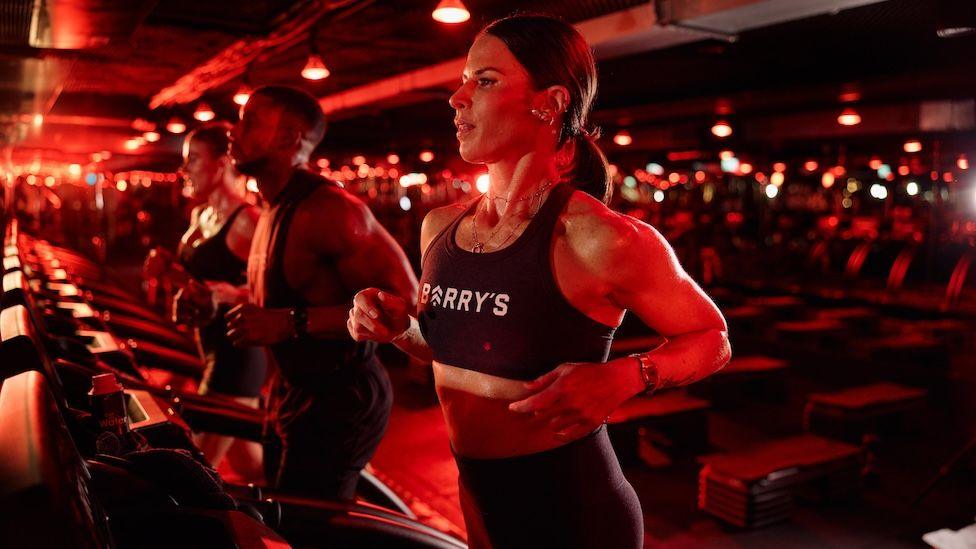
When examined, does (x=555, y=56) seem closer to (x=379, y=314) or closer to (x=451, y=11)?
(x=379, y=314)

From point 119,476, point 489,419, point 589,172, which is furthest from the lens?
point 589,172

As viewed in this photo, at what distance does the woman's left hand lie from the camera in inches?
54.5

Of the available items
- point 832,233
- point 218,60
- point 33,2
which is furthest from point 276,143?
point 832,233

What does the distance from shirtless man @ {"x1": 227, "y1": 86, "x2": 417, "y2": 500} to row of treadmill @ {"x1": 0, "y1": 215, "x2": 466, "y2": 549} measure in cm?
37

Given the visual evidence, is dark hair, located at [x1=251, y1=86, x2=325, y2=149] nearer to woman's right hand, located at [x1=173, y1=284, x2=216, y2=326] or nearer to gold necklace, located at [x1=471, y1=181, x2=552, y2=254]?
woman's right hand, located at [x1=173, y1=284, x2=216, y2=326]

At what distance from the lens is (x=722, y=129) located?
1460 centimetres

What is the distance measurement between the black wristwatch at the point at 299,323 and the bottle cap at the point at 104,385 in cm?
110

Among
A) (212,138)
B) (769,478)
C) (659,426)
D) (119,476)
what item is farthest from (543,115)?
(659,426)

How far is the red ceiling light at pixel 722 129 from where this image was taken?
1459 centimetres

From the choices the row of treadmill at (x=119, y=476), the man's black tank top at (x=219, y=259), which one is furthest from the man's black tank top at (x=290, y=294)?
the man's black tank top at (x=219, y=259)

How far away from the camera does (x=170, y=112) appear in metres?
14.0

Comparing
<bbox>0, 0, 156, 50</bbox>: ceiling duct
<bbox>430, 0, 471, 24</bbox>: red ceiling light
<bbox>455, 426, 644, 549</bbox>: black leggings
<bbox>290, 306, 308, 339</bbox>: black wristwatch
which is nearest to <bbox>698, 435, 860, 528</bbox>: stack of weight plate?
<bbox>290, 306, 308, 339</bbox>: black wristwatch

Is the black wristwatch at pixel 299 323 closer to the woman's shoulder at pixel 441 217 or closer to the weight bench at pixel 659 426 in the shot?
the woman's shoulder at pixel 441 217

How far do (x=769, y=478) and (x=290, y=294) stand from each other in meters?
3.46
